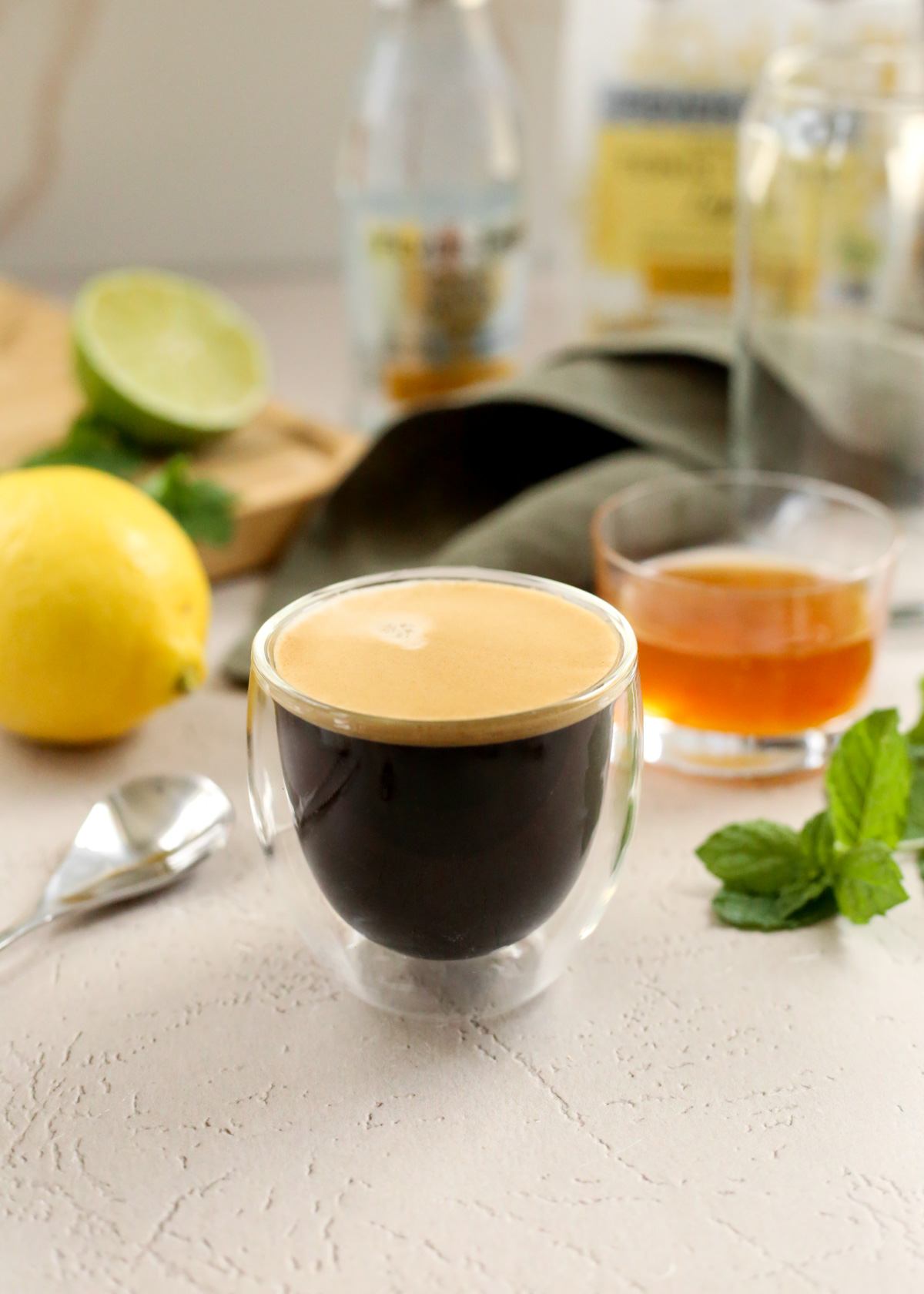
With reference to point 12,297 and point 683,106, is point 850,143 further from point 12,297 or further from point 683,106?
point 12,297

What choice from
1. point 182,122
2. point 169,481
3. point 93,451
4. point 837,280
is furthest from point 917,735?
point 182,122

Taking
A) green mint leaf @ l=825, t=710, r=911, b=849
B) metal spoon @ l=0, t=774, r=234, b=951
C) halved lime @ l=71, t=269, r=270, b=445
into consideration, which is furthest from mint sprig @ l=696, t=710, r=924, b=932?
halved lime @ l=71, t=269, r=270, b=445

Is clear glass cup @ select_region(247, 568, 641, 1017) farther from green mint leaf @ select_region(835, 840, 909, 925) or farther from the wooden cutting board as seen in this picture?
the wooden cutting board

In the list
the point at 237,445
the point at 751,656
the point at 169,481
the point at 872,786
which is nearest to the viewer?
the point at 872,786

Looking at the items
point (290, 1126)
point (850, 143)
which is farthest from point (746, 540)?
point (290, 1126)

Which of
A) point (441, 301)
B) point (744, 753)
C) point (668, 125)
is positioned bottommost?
point (744, 753)

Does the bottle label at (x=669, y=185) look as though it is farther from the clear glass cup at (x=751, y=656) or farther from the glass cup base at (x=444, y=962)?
the glass cup base at (x=444, y=962)

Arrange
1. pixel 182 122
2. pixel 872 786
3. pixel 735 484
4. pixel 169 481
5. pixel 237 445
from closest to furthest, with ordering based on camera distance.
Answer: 1. pixel 872 786
2. pixel 735 484
3. pixel 169 481
4. pixel 237 445
5. pixel 182 122

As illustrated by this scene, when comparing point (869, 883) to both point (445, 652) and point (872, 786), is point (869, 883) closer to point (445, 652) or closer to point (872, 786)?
point (872, 786)
